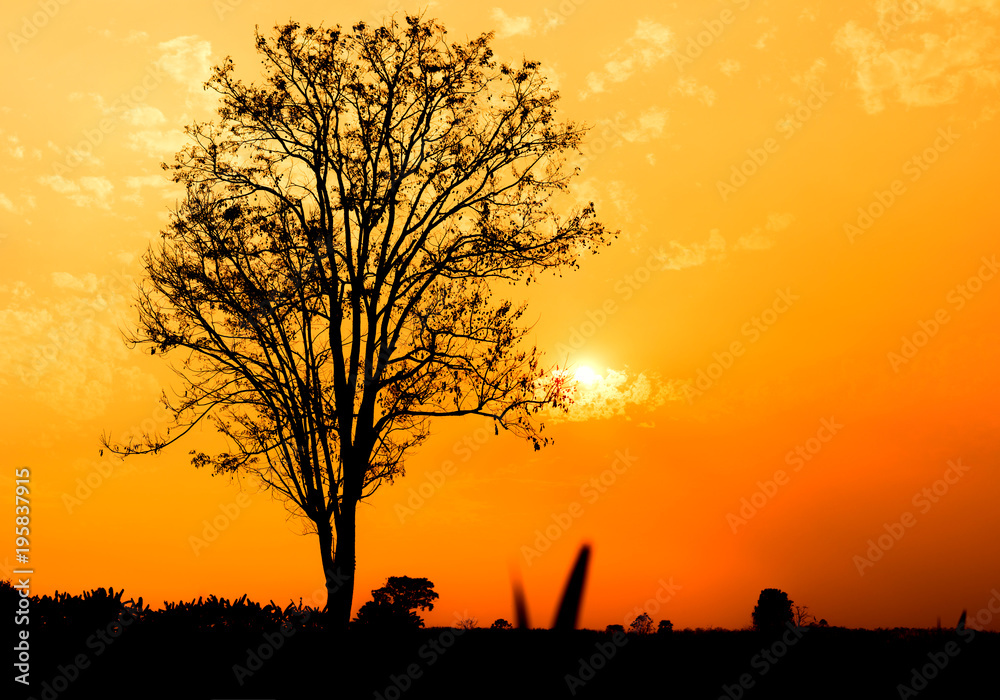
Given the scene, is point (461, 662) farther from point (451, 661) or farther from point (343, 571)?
point (343, 571)

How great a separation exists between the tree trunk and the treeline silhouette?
2.65 metres

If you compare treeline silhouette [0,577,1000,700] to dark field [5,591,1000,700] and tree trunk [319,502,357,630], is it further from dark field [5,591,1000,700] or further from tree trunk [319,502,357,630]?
tree trunk [319,502,357,630]

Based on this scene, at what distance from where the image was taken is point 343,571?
689 inches

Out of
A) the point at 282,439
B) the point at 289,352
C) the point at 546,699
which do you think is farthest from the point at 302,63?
the point at 546,699

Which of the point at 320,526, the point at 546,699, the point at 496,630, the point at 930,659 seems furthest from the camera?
the point at 320,526

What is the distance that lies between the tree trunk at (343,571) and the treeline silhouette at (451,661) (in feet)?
8.70

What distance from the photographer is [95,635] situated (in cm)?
1341

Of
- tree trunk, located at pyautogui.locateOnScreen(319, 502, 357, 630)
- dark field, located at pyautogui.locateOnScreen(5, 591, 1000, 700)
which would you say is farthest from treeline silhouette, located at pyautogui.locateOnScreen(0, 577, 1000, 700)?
tree trunk, located at pyautogui.locateOnScreen(319, 502, 357, 630)

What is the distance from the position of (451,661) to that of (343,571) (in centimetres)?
491

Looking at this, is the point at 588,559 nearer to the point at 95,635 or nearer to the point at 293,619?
the point at 293,619

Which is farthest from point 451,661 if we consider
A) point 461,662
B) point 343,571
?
point 343,571

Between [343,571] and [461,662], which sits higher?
[343,571]

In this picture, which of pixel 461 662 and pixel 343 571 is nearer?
pixel 461 662

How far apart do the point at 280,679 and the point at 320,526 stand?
233 inches
